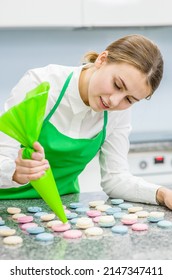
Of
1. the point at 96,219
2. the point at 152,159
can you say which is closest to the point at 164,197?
the point at 96,219

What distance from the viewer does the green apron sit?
62.1 inches

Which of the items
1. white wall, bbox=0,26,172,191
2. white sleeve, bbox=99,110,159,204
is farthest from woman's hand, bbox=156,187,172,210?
white wall, bbox=0,26,172,191

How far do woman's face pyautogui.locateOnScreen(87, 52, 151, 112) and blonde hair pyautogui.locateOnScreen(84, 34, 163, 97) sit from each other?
2 centimetres

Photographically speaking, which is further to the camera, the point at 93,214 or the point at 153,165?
the point at 153,165

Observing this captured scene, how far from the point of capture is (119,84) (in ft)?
4.66

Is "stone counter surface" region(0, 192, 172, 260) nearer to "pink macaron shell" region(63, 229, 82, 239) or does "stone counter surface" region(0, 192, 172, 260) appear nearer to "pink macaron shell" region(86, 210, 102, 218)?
"pink macaron shell" region(63, 229, 82, 239)

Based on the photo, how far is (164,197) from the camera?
152 centimetres
